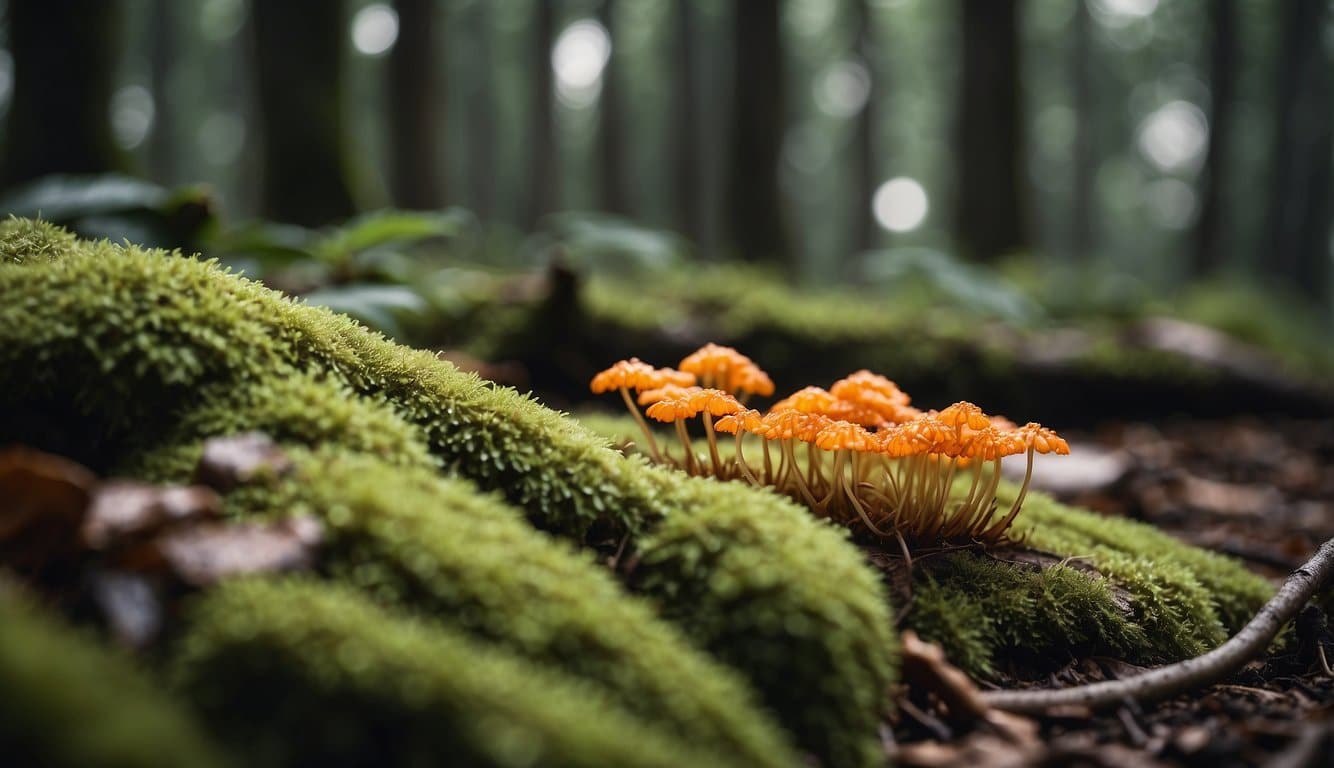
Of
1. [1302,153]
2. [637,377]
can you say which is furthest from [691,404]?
[1302,153]

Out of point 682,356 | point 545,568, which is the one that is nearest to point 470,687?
point 545,568

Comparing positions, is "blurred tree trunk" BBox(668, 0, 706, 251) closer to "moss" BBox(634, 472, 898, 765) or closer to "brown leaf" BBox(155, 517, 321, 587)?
"moss" BBox(634, 472, 898, 765)

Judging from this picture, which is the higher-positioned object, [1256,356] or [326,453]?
[326,453]

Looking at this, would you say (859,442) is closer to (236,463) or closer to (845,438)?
(845,438)

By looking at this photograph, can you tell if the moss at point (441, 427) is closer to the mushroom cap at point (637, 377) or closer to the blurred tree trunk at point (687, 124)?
the mushroom cap at point (637, 377)

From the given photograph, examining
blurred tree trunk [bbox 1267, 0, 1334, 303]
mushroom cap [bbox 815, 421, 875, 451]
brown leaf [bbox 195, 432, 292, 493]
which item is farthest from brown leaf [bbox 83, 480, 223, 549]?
blurred tree trunk [bbox 1267, 0, 1334, 303]

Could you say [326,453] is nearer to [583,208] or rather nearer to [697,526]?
[697,526]

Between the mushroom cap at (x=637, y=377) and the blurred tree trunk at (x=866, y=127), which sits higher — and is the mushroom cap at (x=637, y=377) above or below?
below

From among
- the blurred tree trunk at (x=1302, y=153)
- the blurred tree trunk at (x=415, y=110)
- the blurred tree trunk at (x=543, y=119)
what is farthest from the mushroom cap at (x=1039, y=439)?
the blurred tree trunk at (x=1302, y=153)
